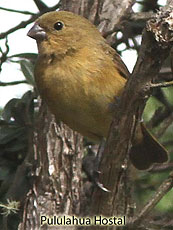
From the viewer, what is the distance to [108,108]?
4.21m

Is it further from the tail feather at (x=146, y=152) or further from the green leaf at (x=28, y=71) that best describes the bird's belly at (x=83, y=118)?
the green leaf at (x=28, y=71)

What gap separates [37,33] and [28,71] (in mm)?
689

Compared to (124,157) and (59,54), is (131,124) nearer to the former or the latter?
(124,157)

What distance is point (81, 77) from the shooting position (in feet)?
13.7

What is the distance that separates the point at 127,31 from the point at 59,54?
1157mm

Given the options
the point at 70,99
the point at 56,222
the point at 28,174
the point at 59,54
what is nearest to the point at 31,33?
the point at 59,54

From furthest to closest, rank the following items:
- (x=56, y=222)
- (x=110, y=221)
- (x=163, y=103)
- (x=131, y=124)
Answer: (x=163, y=103), (x=56, y=222), (x=110, y=221), (x=131, y=124)

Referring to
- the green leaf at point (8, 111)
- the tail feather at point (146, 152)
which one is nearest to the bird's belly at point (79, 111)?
the tail feather at point (146, 152)

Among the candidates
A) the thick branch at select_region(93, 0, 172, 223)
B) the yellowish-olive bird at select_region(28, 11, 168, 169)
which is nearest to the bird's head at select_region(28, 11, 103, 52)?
the yellowish-olive bird at select_region(28, 11, 168, 169)

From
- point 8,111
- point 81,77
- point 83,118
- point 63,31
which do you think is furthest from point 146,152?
point 8,111

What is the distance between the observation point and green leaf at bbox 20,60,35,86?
4992 mm

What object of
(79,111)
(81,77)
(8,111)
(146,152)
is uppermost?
(81,77)

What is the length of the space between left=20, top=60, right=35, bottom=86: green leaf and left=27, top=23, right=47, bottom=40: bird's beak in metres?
0.61

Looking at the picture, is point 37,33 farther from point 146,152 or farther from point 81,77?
point 146,152
